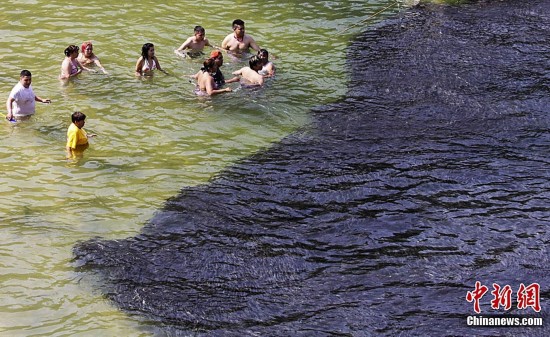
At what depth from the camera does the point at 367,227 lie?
38.8 feet

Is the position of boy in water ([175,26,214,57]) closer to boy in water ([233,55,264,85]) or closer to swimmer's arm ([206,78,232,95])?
boy in water ([233,55,264,85])

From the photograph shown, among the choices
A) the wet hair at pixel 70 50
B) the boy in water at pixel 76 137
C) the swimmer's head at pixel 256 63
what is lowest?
the boy in water at pixel 76 137

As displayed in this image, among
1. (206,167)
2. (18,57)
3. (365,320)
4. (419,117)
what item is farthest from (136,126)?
(365,320)

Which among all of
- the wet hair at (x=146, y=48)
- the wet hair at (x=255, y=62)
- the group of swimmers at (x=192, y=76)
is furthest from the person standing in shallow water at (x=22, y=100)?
the wet hair at (x=255, y=62)

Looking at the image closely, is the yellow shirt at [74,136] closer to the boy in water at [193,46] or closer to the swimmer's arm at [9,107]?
the swimmer's arm at [9,107]

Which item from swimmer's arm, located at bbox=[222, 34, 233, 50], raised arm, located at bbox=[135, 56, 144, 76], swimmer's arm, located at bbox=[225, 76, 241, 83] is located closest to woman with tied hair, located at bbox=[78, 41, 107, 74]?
raised arm, located at bbox=[135, 56, 144, 76]

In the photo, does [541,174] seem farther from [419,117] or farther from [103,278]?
[103,278]

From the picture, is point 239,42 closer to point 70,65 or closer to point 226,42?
point 226,42

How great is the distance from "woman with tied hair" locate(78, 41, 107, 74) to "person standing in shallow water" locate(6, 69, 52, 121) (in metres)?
2.30

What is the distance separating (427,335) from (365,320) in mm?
823

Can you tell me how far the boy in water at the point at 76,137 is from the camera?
45.8ft

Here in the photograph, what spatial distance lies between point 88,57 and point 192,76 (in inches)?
98.9

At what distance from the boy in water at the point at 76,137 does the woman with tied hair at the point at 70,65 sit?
3.25 metres

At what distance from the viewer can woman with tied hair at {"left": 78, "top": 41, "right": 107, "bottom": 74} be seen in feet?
57.2
